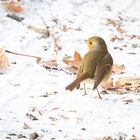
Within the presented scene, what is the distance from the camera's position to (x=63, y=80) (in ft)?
21.1

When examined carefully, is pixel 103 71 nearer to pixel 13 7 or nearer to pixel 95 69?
pixel 95 69

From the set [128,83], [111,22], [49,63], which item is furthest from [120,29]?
[128,83]

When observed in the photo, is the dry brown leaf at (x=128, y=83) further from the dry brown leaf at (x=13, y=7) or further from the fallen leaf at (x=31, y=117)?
the dry brown leaf at (x=13, y=7)

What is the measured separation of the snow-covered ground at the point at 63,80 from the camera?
5.09 metres

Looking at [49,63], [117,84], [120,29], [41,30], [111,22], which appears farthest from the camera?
[111,22]

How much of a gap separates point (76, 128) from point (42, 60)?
2.01 m

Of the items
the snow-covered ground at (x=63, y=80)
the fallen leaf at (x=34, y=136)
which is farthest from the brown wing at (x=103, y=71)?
the fallen leaf at (x=34, y=136)

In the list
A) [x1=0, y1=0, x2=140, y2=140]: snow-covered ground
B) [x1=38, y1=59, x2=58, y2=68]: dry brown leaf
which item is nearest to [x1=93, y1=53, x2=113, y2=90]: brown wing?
[x1=0, y1=0, x2=140, y2=140]: snow-covered ground

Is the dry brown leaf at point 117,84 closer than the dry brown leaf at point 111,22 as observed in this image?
Yes

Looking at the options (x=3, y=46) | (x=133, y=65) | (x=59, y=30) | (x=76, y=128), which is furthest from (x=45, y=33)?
(x=76, y=128)

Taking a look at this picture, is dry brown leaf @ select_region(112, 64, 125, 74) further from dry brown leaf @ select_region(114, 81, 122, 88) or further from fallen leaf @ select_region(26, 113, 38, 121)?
fallen leaf @ select_region(26, 113, 38, 121)

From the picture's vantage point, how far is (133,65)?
707 cm

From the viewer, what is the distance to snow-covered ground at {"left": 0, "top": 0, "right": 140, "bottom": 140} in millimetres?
5090

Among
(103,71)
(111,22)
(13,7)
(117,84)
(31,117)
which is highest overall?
(13,7)
